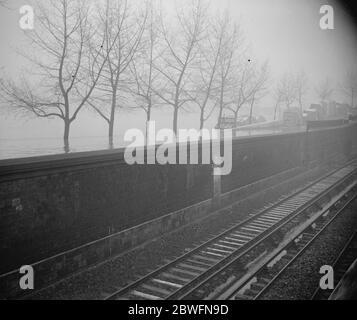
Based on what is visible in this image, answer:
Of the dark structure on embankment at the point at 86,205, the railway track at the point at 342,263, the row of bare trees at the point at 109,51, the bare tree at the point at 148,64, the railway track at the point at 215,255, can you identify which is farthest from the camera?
the bare tree at the point at 148,64

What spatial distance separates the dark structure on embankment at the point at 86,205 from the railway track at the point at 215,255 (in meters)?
1.76

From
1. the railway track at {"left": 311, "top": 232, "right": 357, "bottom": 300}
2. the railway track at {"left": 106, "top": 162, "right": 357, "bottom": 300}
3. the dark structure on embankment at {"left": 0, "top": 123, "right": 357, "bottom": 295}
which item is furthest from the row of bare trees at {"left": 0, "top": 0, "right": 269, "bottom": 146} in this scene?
the railway track at {"left": 311, "top": 232, "right": 357, "bottom": 300}

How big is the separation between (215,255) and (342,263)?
378cm

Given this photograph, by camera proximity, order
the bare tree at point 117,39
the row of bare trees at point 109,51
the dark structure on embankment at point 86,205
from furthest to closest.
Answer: the bare tree at point 117,39, the row of bare trees at point 109,51, the dark structure on embankment at point 86,205

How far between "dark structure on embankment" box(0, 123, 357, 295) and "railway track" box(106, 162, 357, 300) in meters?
1.76

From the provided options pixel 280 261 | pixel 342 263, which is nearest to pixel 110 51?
pixel 280 261

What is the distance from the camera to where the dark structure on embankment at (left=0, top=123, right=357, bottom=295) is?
27.0ft

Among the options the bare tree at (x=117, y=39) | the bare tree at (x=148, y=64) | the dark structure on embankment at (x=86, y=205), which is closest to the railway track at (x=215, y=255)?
the dark structure on embankment at (x=86, y=205)

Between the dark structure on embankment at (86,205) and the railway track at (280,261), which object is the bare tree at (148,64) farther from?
the railway track at (280,261)

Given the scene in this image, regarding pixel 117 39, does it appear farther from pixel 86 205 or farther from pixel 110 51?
pixel 86 205

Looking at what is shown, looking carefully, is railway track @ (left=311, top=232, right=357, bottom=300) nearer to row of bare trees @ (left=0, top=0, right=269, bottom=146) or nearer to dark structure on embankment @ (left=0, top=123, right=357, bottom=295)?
dark structure on embankment @ (left=0, top=123, right=357, bottom=295)

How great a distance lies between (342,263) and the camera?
421 inches

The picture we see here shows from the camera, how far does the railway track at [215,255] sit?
29.2 feet
